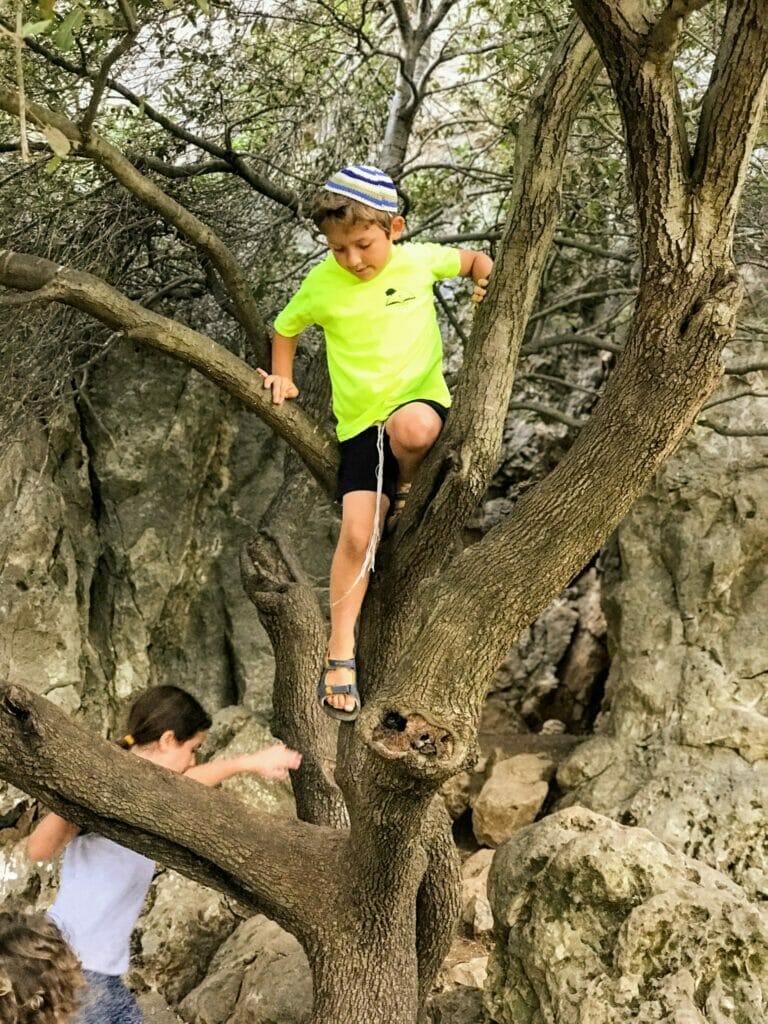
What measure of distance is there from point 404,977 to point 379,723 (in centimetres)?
120

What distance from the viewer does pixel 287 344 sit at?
146 inches

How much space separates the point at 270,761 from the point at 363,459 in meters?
1.06

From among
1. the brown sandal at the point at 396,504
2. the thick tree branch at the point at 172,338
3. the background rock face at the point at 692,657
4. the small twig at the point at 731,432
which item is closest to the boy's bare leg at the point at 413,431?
the brown sandal at the point at 396,504

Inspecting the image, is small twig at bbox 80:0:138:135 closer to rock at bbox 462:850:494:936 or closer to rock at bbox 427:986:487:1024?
rock at bbox 427:986:487:1024

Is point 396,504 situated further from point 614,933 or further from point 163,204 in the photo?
point 614,933

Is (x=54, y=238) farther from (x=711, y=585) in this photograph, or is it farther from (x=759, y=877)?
(x=759, y=877)

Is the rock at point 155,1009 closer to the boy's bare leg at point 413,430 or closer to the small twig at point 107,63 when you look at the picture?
the boy's bare leg at point 413,430

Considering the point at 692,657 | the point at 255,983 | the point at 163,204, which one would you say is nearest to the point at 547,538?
the point at 163,204

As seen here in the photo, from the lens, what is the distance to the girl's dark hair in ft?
11.2

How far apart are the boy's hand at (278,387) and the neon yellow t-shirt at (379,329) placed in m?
0.16

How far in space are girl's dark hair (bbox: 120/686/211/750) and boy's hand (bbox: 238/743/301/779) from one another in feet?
0.73

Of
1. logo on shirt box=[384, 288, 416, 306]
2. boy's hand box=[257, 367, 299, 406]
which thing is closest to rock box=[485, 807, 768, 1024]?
boy's hand box=[257, 367, 299, 406]

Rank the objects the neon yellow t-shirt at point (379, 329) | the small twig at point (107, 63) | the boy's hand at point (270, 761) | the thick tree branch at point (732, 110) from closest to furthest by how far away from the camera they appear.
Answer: the thick tree branch at point (732, 110) → the small twig at point (107, 63) → the boy's hand at point (270, 761) → the neon yellow t-shirt at point (379, 329)

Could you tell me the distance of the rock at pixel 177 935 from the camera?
501 centimetres
